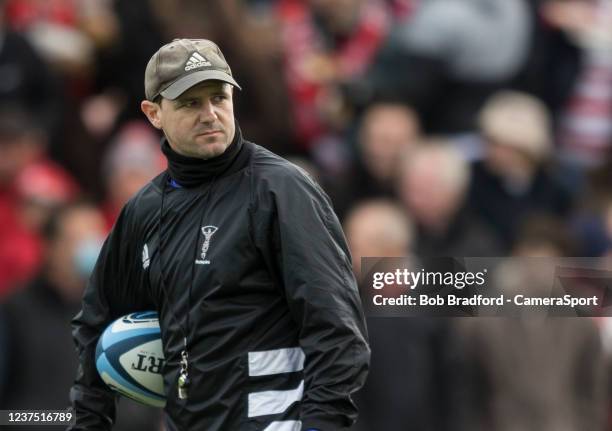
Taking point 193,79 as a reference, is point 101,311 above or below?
below

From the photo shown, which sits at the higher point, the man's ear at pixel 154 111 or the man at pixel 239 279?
the man's ear at pixel 154 111

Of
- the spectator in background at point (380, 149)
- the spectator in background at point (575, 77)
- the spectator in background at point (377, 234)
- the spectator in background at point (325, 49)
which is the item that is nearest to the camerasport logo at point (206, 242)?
the spectator in background at point (377, 234)

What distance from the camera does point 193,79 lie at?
5434 mm

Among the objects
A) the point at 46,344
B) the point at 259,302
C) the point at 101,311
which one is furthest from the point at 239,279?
the point at 46,344

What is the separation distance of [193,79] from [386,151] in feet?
17.1

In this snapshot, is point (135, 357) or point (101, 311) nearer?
point (135, 357)

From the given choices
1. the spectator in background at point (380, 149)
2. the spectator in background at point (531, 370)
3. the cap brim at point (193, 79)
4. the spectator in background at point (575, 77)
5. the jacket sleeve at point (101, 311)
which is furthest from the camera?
the spectator in background at point (575, 77)

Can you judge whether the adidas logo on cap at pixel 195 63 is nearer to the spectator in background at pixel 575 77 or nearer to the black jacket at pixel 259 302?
the black jacket at pixel 259 302

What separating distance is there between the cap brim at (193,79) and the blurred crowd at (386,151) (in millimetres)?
3459

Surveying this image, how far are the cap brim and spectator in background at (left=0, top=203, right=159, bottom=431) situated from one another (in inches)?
133

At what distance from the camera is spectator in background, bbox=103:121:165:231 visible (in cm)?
995

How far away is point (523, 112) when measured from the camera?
35.3 ft

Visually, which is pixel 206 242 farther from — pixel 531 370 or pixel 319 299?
pixel 531 370

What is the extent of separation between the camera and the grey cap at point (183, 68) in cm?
545
